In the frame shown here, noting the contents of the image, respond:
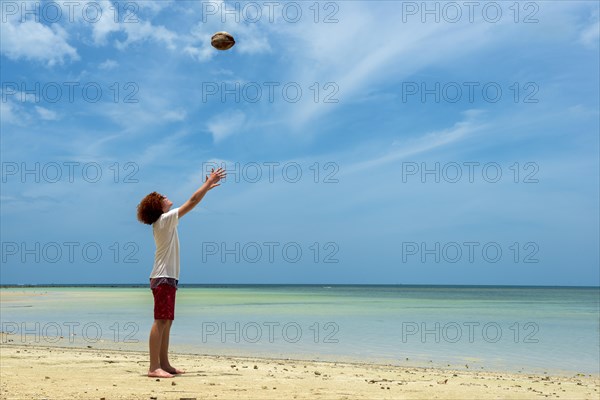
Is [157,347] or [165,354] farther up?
[157,347]

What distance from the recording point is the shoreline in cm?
586

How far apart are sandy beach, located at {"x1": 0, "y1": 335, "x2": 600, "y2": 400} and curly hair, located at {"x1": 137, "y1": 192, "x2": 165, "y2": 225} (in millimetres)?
1822

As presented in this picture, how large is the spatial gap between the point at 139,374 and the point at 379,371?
3503mm

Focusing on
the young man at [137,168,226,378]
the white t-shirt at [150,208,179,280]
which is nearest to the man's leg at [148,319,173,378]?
the young man at [137,168,226,378]

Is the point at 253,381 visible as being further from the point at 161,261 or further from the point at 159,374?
the point at 161,261

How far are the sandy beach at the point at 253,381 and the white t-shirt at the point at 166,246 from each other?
120cm

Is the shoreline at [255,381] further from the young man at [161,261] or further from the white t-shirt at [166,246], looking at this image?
the white t-shirt at [166,246]

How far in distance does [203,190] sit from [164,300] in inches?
53.7

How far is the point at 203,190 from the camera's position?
253 inches

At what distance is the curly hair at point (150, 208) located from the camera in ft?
22.1

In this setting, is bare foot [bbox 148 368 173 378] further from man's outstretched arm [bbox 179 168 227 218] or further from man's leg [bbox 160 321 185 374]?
man's outstretched arm [bbox 179 168 227 218]

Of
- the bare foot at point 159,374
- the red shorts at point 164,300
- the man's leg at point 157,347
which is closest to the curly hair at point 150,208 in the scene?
the red shorts at point 164,300

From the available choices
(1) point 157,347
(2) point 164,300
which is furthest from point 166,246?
(1) point 157,347

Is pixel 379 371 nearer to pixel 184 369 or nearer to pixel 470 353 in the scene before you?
pixel 184 369
